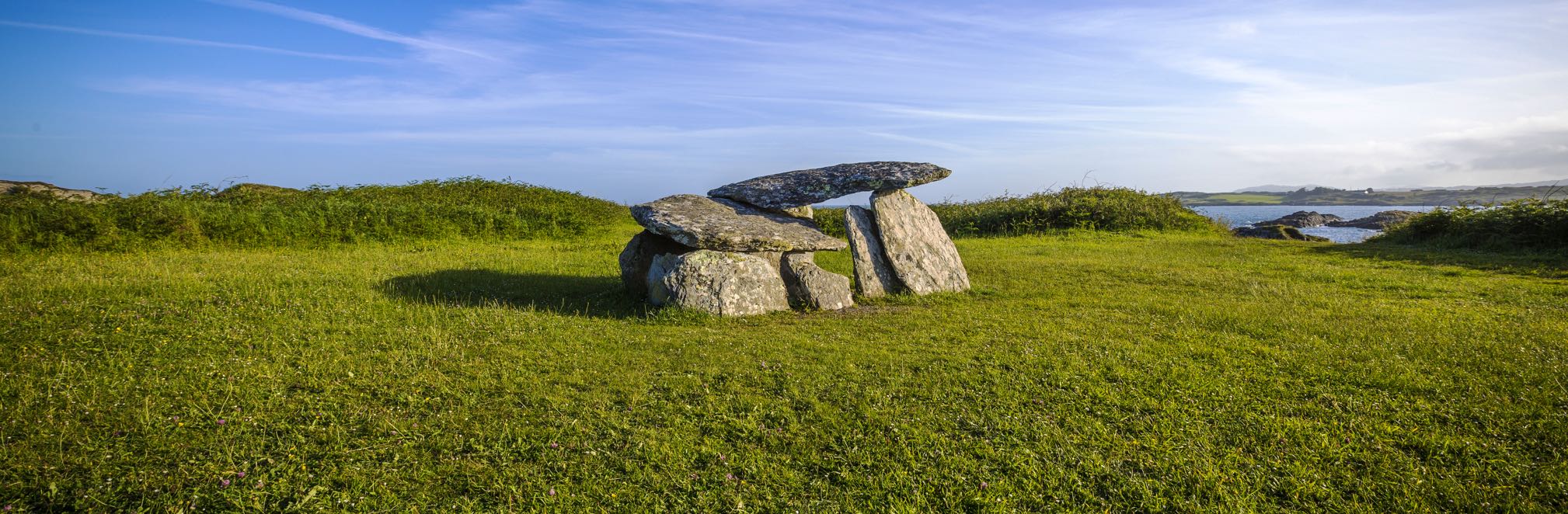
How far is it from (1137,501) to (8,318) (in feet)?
42.6

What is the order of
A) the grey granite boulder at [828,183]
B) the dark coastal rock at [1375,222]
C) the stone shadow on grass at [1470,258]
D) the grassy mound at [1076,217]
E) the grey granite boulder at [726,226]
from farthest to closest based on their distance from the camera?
the dark coastal rock at [1375,222], the grassy mound at [1076,217], the stone shadow on grass at [1470,258], the grey granite boulder at [828,183], the grey granite boulder at [726,226]

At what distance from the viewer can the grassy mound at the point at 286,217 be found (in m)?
16.2

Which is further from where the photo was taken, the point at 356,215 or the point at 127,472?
the point at 356,215

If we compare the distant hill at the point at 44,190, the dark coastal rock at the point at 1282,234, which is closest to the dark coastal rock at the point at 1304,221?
the dark coastal rock at the point at 1282,234

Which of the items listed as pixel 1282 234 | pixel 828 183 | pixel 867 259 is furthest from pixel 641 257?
pixel 1282 234

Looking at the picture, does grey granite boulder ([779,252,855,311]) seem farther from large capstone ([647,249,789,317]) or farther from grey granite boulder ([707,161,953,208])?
grey granite boulder ([707,161,953,208])

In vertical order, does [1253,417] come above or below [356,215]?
below

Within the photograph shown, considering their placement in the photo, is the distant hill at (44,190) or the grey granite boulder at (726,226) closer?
the grey granite boulder at (726,226)

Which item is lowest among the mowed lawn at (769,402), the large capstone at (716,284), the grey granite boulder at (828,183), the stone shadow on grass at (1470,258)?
the mowed lawn at (769,402)

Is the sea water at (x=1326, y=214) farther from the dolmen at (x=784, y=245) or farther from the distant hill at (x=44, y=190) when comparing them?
the distant hill at (x=44, y=190)

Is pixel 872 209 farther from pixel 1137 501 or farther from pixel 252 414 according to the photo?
pixel 252 414

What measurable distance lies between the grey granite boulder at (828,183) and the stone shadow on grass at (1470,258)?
1229 cm

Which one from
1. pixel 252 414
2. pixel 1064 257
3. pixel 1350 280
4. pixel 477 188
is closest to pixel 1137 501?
pixel 252 414

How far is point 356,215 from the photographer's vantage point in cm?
1995
